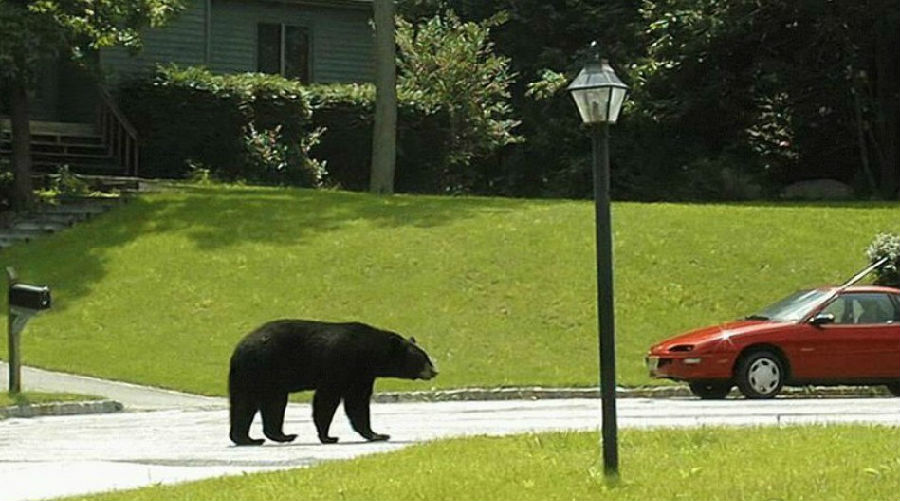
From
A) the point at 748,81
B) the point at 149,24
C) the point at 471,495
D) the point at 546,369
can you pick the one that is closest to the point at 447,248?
the point at 546,369

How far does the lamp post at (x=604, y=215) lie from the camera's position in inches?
476

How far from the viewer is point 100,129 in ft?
143

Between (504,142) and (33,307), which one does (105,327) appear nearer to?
(33,307)

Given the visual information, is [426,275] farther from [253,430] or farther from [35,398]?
[253,430]

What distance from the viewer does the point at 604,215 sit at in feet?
40.7

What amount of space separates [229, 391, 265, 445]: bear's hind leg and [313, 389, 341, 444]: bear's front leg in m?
0.55

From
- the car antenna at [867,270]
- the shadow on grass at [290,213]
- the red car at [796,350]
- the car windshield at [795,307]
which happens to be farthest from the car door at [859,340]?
the shadow on grass at [290,213]

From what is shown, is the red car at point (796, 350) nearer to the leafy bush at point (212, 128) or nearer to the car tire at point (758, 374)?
Result: the car tire at point (758, 374)

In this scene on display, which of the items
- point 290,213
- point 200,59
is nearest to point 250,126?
point 200,59

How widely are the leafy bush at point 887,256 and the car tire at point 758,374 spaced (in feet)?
22.1

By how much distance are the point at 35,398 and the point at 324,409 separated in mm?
7532

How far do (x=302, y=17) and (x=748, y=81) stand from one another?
11930 mm

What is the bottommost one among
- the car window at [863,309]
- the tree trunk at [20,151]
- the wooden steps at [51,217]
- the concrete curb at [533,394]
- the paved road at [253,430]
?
the paved road at [253,430]

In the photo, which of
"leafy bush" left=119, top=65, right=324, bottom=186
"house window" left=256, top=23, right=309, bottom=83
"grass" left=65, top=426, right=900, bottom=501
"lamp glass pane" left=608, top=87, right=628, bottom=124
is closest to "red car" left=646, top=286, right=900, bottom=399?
"grass" left=65, top=426, right=900, bottom=501
